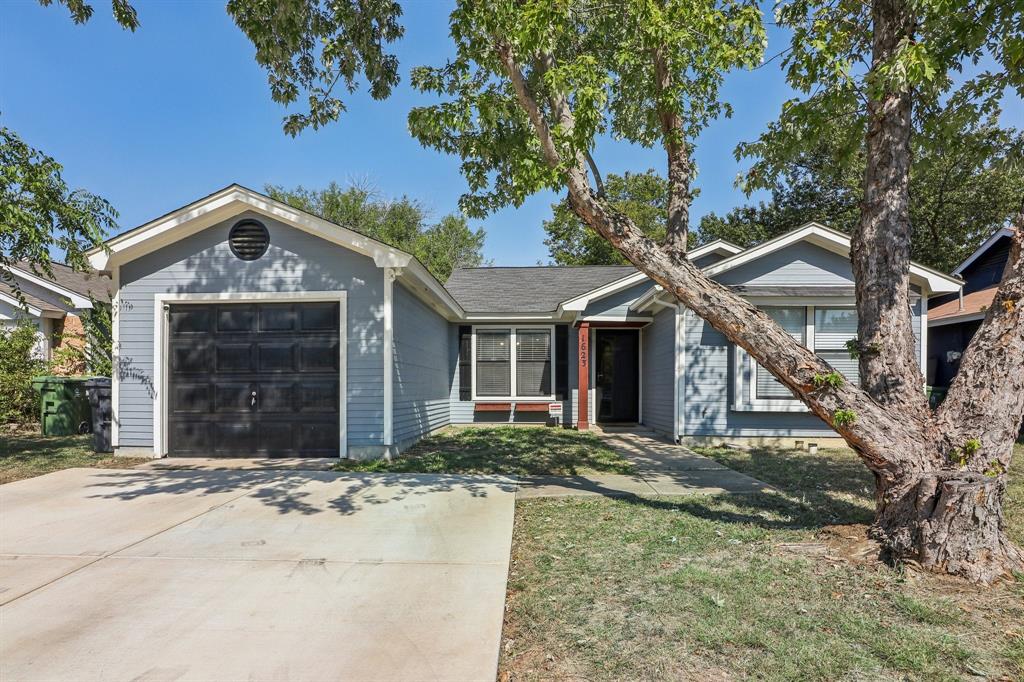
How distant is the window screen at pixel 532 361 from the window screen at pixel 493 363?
23cm

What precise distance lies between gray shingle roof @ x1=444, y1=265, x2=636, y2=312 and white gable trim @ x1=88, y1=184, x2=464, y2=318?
497cm

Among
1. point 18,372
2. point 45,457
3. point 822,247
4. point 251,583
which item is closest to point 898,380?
point 251,583

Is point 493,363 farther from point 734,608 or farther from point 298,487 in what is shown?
point 734,608

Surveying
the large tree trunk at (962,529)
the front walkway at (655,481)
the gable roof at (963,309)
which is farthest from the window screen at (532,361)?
the gable roof at (963,309)

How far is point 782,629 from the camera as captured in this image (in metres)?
2.89

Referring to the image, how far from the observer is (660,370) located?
11.4m

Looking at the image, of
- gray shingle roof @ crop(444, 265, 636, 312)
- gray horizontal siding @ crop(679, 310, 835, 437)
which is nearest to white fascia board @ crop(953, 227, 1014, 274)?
gray horizontal siding @ crop(679, 310, 835, 437)

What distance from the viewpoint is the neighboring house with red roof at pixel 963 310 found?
14.1 metres

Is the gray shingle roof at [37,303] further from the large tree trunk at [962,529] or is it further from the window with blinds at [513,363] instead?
the large tree trunk at [962,529]

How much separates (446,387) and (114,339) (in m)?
6.28

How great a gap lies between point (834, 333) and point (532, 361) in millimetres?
6021

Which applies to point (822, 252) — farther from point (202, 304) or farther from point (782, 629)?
point (202, 304)

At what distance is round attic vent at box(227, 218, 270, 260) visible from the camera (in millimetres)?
7977

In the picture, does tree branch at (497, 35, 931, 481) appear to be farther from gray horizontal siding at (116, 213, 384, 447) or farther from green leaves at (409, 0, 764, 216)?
gray horizontal siding at (116, 213, 384, 447)
